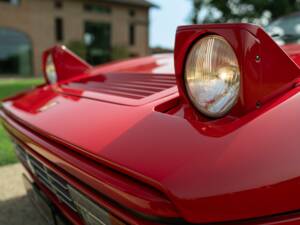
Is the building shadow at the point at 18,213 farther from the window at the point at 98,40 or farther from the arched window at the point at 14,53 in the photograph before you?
the window at the point at 98,40

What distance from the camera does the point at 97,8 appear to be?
108 ft

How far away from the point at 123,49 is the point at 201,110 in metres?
33.8

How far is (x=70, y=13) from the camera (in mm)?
31688

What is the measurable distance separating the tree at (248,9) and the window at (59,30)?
36.5ft

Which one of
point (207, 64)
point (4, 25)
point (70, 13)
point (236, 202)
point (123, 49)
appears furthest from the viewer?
point (123, 49)

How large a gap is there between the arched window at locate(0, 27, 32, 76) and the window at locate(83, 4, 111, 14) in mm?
5619

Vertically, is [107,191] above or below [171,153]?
below

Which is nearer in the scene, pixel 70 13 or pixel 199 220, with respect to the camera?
pixel 199 220

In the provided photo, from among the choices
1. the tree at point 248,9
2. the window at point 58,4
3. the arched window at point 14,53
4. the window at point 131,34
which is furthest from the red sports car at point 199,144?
the window at point 131,34

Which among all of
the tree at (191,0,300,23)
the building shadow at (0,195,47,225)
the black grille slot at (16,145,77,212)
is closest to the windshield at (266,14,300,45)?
the black grille slot at (16,145,77,212)

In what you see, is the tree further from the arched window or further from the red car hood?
Result: the red car hood

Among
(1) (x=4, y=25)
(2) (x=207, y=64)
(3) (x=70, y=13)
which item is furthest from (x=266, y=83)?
(3) (x=70, y=13)

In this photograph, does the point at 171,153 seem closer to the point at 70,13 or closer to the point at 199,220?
the point at 199,220

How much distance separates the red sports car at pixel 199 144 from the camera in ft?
3.30
